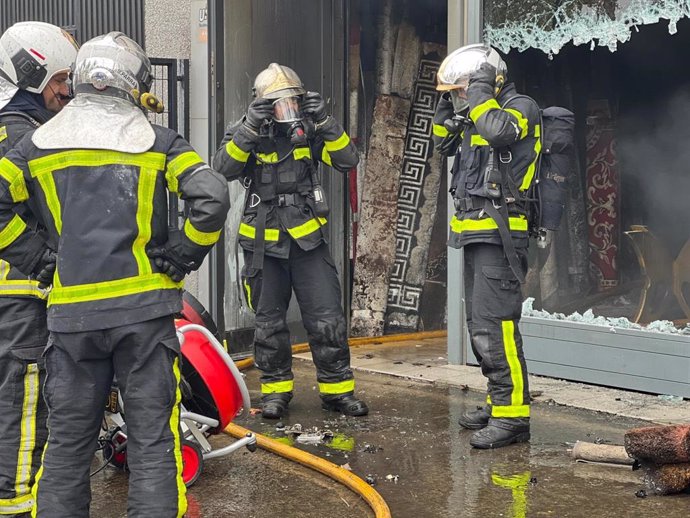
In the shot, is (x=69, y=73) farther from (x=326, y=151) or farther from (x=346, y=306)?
(x=346, y=306)

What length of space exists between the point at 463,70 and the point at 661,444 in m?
2.32

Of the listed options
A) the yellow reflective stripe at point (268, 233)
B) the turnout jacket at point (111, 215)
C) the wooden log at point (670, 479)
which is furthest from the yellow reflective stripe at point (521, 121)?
the turnout jacket at point (111, 215)

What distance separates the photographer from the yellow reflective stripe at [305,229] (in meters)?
6.68

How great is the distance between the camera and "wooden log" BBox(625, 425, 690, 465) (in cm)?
505

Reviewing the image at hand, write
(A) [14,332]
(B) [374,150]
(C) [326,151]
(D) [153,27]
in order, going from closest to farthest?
(A) [14,332] < (C) [326,151] < (D) [153,27] < (B) [374,150]

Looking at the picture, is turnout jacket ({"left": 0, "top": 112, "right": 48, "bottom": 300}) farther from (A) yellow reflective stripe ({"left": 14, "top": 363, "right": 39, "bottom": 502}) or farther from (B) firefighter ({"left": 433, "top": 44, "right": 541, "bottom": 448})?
(B) firefighter ({"left": 433, "top": 44, "right": 541, "bottom": 448})

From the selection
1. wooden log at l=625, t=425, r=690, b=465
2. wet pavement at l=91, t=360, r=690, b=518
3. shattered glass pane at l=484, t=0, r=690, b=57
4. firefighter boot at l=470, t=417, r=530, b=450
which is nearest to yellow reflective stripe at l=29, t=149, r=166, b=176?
wet pavement at l=91, t=360, r=690, b=518

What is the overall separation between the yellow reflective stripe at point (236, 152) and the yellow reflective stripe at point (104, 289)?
2424 millimetres

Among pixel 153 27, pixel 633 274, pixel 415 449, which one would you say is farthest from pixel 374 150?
pixel 415 449

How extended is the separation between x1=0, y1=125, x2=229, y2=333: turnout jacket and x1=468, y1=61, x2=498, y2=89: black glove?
2.25 meters

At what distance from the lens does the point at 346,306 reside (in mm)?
9477

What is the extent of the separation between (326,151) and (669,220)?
2.56 metres

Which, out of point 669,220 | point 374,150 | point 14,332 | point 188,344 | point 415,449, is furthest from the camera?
point 374,150

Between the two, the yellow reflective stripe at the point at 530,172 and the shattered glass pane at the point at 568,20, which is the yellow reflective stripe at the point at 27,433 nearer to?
the yellow reflective stripe at the point at 530,172
